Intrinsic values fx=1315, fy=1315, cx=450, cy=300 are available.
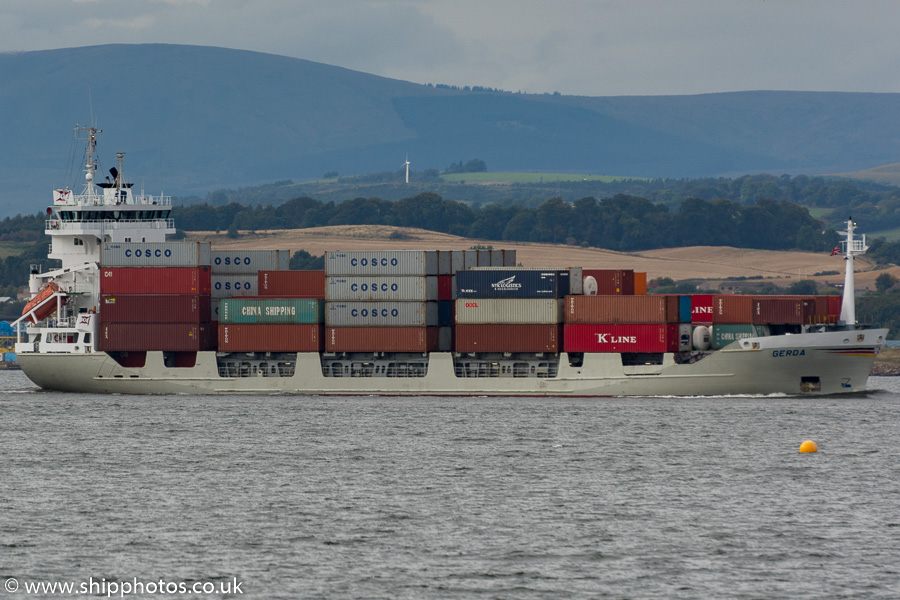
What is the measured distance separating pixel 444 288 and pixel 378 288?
131 inches

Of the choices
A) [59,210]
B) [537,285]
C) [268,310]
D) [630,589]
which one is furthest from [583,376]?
[630,589]

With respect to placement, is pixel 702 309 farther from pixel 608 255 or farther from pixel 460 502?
pixel 608 255

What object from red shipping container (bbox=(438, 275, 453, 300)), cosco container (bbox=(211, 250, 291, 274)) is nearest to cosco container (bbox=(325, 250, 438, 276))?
red shipping container (bbox=(438, 275, 453, 300))

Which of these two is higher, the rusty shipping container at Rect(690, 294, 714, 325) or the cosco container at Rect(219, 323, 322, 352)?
the rusty shipping container at Rect(690, 294, 714, 325)

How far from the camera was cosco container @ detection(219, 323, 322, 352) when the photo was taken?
62.5m

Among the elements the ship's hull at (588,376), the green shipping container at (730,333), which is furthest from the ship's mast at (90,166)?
the green shipping container at (730,333)

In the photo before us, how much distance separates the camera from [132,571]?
29672 millimetres

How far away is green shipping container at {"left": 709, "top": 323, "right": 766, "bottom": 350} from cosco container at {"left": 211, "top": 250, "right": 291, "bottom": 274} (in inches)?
881

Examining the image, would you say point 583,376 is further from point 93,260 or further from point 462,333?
point 93,260

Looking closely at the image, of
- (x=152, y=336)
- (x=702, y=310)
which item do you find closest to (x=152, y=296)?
(x=152, y=336)

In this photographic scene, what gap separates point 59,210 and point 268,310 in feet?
47.4

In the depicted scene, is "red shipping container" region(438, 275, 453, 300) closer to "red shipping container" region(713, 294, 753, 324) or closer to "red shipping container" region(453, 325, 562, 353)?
"red shipping container" region(453, 325, 562, 353)

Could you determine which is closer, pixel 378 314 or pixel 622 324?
pixel 622 324

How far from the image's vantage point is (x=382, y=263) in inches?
2454
